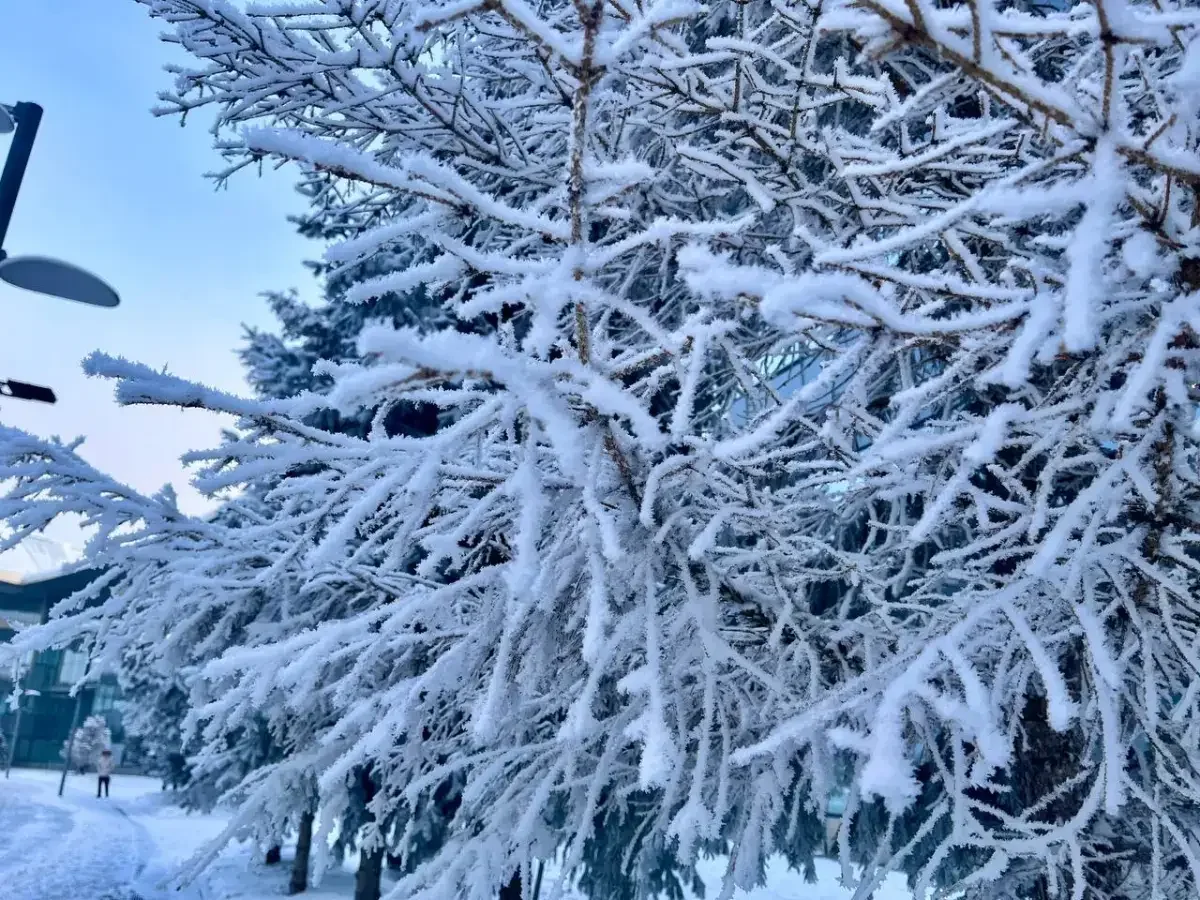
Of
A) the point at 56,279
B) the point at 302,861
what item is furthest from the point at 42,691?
the point at 56,279

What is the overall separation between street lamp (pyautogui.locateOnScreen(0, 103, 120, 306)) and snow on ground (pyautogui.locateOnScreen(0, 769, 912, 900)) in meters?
5.09

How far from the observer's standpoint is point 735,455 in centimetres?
223

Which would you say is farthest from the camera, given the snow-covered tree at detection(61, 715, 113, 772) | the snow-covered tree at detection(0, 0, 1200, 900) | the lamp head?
the snow-covered tree at detection(61, 715, 113, 772)

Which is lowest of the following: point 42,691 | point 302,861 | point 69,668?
point 302,861

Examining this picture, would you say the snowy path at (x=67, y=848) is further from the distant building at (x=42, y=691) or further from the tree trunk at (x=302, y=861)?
the distant building at (x=42, y=691)

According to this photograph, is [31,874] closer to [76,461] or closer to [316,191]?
[316,191]

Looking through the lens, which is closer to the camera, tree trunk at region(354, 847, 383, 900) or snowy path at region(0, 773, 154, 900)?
tree trunk at region(354, 847, 383, 900)

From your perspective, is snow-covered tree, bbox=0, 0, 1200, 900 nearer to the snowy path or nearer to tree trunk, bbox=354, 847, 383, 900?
tree trunk, bbox=354, 847, 383, 900

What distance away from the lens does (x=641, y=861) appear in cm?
477

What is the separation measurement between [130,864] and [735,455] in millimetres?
15948

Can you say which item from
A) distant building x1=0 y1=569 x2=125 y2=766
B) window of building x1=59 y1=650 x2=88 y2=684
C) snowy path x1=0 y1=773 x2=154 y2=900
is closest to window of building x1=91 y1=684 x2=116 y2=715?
window of building x1=59 y1=650 x2=88 y2=684

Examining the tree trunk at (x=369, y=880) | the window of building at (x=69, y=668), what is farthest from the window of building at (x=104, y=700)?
the tree trunk at (x=369, y=880)

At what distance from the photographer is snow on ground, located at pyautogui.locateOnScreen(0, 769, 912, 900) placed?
1152 cm

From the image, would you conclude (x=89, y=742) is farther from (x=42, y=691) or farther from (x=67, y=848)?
(x=67, y=848)
